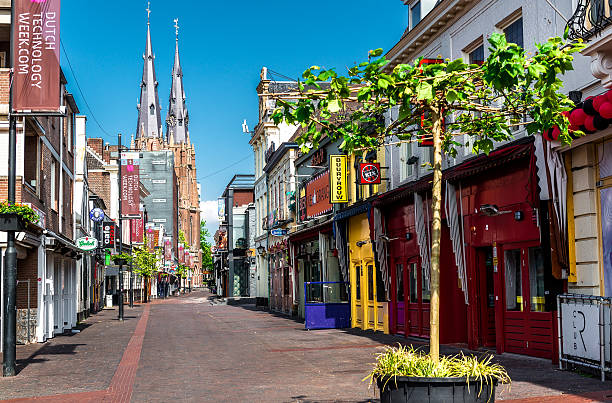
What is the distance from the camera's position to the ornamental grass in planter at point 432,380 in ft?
21.7

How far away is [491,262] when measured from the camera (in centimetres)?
1716

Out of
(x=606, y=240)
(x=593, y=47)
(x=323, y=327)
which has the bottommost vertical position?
(x=323, y=327)

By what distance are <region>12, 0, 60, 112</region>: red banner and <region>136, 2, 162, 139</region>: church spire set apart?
495ft

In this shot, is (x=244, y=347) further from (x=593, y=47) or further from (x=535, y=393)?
(x=593, y=47)

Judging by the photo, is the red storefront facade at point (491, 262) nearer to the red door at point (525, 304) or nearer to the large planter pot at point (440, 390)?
the red door at point (525, 304)

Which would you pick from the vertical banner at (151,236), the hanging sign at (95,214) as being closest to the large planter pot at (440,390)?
the hanging sign at (95,214)

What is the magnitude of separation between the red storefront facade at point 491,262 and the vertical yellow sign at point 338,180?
15.5 ft

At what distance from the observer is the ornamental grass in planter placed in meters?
6.60

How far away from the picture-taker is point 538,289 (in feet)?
47.9

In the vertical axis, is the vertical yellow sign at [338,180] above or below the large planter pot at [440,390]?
above

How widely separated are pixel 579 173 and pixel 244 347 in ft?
34.2

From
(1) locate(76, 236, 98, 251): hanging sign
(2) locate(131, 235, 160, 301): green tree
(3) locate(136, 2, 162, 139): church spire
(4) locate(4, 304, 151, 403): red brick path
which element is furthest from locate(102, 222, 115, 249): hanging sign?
(3) locate(136, 2, 162, 139): church spire

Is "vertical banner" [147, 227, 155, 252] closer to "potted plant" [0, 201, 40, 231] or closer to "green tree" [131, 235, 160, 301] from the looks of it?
"green tree" [131, 235, 160, 301]

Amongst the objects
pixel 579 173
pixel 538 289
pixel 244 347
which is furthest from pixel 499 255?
pixel 244 347
